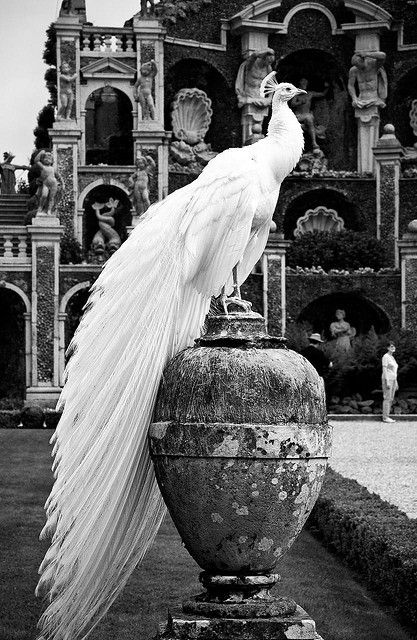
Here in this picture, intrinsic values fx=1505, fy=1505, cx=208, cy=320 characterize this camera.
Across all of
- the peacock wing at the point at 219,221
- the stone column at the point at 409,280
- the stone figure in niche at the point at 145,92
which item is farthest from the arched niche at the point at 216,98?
the peacock wing at the point at 219,221

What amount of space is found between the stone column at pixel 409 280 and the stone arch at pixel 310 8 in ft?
30.0

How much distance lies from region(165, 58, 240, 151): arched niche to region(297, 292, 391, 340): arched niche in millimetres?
7234

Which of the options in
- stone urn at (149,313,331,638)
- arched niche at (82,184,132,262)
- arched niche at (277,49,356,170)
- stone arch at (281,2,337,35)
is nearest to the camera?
stone urn at (149,313,331,638)

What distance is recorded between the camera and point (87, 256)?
137 feet

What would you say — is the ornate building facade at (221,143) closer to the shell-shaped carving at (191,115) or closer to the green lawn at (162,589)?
the shell-shaped carving at (191,115)

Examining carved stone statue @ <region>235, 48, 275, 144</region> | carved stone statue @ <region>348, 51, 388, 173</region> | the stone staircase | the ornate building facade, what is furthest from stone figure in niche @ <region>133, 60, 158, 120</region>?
carved stone statue @ <region>348, 51, 388, 173</region>

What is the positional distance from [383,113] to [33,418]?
20.7m

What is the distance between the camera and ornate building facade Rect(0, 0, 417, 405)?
1534 inches

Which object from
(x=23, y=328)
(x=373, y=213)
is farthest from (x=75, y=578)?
(x=373, y=213)

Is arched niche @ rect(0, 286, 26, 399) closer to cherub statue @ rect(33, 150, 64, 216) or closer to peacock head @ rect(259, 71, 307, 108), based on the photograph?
cherub statue @ rect(33, 150, 64, 216)

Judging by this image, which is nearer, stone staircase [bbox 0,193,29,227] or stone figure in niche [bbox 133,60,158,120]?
stone staircase [bbox 0,193,29,227]

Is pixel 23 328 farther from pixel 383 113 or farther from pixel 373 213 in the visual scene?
pixel 383 113

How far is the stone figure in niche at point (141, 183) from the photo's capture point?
4166cm

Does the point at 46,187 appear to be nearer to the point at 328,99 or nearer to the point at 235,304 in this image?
the point at 328,99
